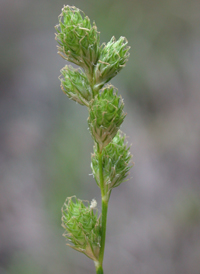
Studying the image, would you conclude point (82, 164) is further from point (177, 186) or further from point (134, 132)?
point (177, 186)

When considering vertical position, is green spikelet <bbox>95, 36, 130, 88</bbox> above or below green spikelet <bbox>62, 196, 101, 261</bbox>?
above

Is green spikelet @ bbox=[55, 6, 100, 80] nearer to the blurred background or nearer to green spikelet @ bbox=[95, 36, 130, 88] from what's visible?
green spikelet @ bbox=[95, 36, 130, 88]

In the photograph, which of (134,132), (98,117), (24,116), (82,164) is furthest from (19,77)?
(98,117)

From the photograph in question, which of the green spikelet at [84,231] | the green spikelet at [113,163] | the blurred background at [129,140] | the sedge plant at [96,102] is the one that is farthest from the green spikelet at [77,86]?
the blurred background at [129,140]

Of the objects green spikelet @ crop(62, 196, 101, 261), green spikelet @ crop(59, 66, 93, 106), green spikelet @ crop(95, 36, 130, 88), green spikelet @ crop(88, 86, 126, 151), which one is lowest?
green spikelet @ crop(62, 196, 101, 261)

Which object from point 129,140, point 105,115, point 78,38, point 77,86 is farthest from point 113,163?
point 129,140

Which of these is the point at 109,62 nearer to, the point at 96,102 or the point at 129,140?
the point at 96,102

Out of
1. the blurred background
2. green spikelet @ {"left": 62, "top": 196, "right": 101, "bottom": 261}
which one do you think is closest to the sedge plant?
green spikelet @ {"left": 62, "top": 196, "right": 101, "bottom": 261}

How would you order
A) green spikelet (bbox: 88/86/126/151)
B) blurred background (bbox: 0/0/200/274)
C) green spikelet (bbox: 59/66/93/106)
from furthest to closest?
1. blurred background (bbox: 0/0/200/274)
2. green spikelet (bbox: 59/66/93/106)
3. green spikelet (bbox: 88/86/126/151)
